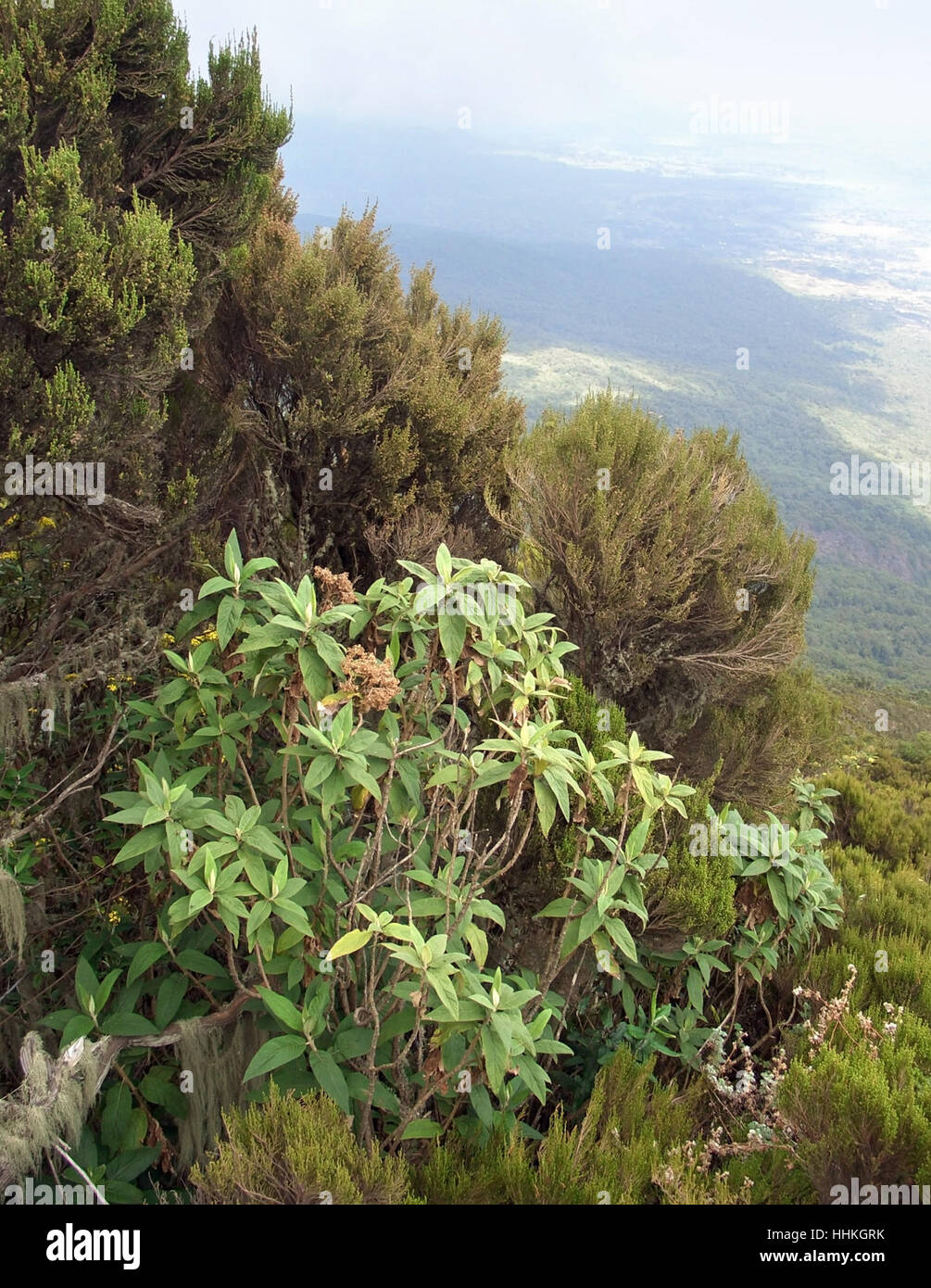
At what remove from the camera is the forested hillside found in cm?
206

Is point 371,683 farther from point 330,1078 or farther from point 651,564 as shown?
point 651,564

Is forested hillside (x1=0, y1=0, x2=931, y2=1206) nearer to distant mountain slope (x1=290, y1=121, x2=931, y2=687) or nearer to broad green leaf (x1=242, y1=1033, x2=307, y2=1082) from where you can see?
broad green leaf (x1=242, y1=1033, x2=307, y2=1082)

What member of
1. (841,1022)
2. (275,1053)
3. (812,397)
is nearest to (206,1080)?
(275,1053)

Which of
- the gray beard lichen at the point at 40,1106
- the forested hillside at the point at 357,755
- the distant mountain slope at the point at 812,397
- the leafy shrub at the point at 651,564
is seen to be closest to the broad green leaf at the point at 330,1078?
the forested hillside at the point at 357,755

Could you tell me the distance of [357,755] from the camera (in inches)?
76.4

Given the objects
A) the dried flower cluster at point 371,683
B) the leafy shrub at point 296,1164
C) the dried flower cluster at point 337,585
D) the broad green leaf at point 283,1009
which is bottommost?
the leafy shrub at point 296,1164

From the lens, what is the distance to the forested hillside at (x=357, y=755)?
81.2 inches

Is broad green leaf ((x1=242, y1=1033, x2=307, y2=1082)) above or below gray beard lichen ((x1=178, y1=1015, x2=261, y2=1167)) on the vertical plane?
above

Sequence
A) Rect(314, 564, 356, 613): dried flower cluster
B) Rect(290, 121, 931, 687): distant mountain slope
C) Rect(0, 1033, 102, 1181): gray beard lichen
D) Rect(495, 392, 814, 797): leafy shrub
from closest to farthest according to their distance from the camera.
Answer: Rect(0, 1033, 102, 1181): gray beard lichen, Rect(314, 564, 356, 613): dried flower cluster, Rect(495, 392, 814, 797): leafy shrub, Rect(290, 121, 931, 687): distant mountain slope

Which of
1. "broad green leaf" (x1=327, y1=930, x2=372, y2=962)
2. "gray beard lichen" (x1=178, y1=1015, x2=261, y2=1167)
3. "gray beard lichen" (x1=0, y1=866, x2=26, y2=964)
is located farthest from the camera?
"gray beard lichen" (x1=0, y1=866, x2=26, y2=964)

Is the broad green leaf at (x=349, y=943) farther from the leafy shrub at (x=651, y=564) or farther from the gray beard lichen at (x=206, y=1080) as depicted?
the leafy shrub at (x=651, y=564)

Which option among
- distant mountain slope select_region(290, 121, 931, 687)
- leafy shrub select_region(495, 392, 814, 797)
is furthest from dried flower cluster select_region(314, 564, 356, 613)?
distant mountain slope select_region(290, 121, 931, 687)

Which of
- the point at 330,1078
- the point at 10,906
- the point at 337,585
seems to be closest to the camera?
the point at 330,1078
